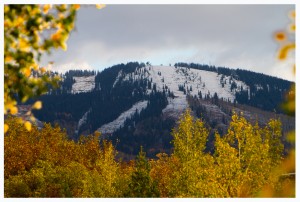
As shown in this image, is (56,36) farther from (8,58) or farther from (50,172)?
(50,172)

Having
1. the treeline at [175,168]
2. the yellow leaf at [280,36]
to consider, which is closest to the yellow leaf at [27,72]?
the yellow leaf at [280,36]

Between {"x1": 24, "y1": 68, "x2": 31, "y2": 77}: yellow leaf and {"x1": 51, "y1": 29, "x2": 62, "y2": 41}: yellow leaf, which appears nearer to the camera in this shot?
{"x1": 51, "y1": 29, "x2": 62, "y2": 41}: yellow leaf

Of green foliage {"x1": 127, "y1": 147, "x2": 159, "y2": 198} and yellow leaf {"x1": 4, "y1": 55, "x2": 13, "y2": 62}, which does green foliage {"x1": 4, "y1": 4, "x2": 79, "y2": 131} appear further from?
green foliage {"x1": 127, "y1": 147, "x2": 159, "y2": 198}

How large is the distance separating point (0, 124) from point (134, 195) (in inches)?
891

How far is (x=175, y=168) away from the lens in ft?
119

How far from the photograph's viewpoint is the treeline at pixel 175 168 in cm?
2450

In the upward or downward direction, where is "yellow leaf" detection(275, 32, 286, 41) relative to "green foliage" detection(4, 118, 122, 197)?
upward

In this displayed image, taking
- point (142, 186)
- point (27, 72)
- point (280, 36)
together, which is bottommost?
point (142, 186)

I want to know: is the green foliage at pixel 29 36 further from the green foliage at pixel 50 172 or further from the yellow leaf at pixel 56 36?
the green foliage at pixel 50 172

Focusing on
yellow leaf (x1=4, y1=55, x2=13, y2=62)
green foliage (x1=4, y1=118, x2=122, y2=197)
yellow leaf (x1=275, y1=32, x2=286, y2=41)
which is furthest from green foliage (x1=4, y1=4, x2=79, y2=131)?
green foliage (x1=4, y1=118, x2=122, y2=197)

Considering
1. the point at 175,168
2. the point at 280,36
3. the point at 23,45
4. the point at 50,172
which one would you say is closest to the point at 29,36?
the point at 23,45

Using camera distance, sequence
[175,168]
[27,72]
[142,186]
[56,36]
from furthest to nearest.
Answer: [175,168] → [142,186] → [27,72] → [56,36]

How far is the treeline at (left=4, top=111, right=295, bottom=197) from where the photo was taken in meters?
24.5

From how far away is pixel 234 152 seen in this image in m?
25.2
